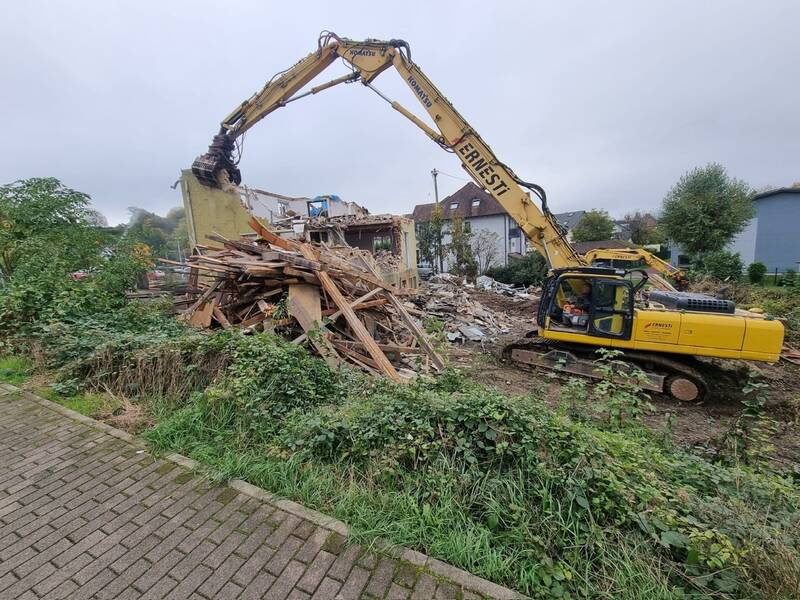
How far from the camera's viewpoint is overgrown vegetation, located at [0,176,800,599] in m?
1.87

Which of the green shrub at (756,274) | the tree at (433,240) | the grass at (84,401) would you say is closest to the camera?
the grass at (84,401)

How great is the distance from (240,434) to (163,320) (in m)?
4.23

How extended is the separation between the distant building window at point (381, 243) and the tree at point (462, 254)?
192 inches

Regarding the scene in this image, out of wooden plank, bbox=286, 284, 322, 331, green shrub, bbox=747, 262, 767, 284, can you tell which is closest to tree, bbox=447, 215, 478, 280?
green shrub, bbox=747, 262, 767, 284

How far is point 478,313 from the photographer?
12398 mm

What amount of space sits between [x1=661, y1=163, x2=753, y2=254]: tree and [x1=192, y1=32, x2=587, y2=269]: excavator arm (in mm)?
16742

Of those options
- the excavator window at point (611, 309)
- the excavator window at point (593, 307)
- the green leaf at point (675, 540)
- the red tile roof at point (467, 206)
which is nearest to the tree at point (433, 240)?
the red tile roof at point (467, 206)

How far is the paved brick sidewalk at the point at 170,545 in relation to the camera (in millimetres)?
1921

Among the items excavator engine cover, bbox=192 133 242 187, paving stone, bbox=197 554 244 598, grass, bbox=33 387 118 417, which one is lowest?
paving stone, bbox=197 554 244 598

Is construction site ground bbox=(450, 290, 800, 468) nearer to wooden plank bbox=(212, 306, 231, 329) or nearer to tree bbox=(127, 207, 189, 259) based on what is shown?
wooden plank bbox=(212, 306, 231, 329)

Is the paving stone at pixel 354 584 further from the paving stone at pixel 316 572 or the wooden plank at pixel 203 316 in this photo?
the wooden plank at pixel 203 316

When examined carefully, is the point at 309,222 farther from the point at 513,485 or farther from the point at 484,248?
the point at 513,485

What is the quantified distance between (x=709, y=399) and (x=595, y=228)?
131ft

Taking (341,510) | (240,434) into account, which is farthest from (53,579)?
(341,510)
